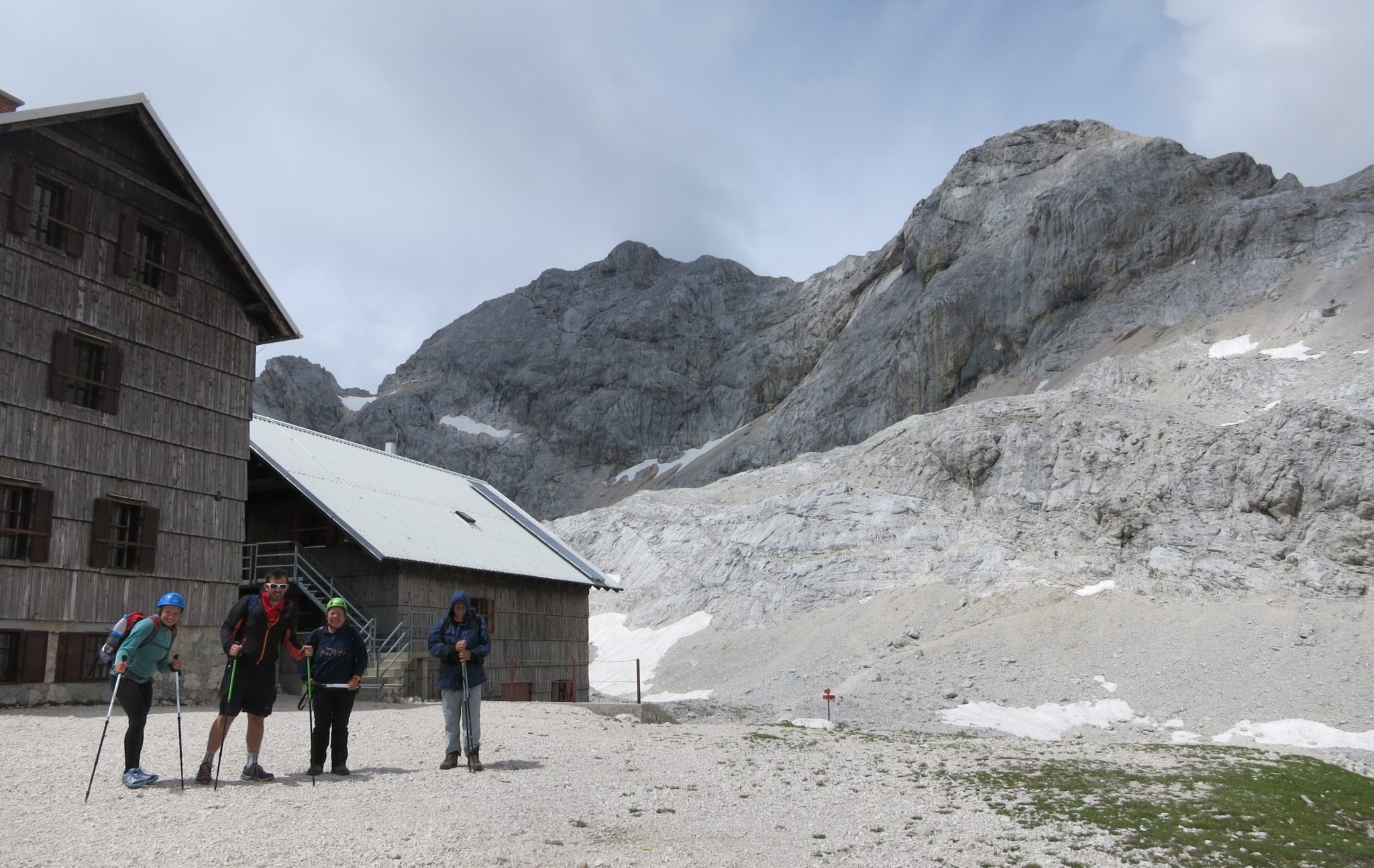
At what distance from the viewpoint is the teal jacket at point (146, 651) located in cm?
1009

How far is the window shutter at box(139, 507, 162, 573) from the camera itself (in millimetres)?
20781

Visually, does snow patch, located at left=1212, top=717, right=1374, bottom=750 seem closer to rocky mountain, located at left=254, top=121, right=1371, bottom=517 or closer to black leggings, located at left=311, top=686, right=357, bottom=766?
black leggings, located at left=311, top=686, right=357, bottom=766

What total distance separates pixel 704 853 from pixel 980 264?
92.3 metres

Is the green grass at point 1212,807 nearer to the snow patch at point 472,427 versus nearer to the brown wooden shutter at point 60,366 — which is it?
the brown wooden shutter at point 60,366

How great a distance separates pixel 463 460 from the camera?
120m

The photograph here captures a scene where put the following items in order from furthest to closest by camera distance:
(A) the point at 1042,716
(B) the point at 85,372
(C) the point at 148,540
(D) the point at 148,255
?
(A) the point at 1042,716 < (D) the point at 148,255 < (C) the point at 148,540 < (B) the point at 85,372

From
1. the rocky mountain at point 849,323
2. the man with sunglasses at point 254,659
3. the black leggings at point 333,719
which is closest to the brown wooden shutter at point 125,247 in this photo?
the man with sunglasses at point 254,659

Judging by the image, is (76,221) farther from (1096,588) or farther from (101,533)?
(1096,588)

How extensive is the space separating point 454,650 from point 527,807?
2.49m

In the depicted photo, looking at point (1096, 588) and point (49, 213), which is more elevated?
point (49, 213)

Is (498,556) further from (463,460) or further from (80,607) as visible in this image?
(463,460)

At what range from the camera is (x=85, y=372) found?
20.4m

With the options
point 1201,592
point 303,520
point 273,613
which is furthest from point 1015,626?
point 273,613

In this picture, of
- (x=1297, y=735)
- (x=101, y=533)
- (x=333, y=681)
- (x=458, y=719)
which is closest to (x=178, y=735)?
(x=333, y=681)
